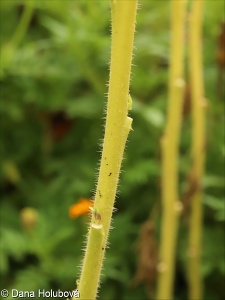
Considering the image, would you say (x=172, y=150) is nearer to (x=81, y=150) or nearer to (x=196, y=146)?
(x=196, y=146)

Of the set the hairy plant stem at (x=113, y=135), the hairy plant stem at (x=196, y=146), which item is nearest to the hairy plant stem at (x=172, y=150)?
the hairy plant stem at (x=196, y=146)

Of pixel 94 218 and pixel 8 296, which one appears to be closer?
pixel 94 218

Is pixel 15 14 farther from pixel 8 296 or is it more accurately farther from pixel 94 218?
pixel 94 218

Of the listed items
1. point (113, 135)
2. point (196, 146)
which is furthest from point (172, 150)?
point (113, 135)

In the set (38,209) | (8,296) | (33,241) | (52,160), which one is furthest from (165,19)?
(8,296)

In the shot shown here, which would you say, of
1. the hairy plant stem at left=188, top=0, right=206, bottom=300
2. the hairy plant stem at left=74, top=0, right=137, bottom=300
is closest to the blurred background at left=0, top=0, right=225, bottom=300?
the hairy plant stem at left=188, top=0, right=206, bottom=300

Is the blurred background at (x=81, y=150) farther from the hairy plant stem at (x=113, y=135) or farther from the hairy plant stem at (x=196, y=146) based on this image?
the hairy plant stem at (x=113, y=135)
